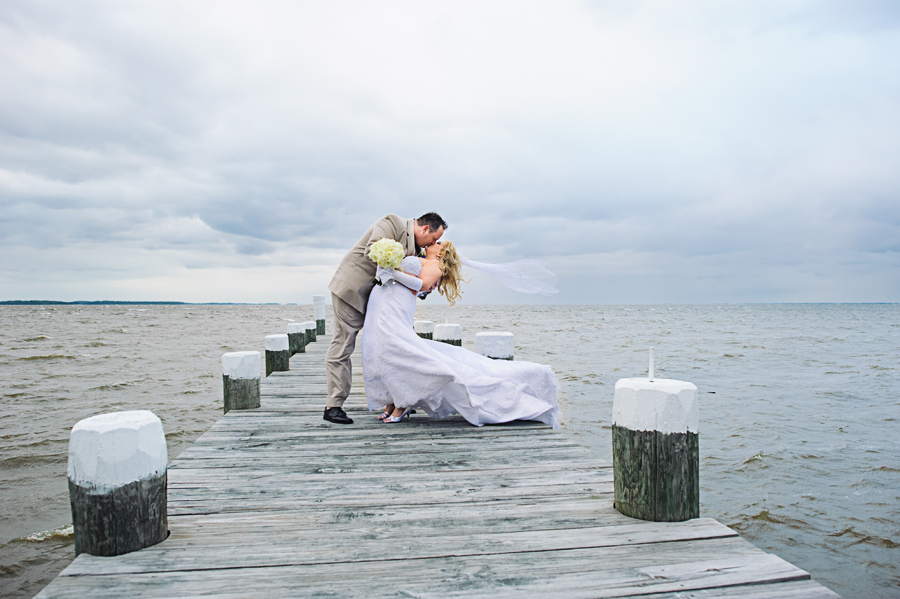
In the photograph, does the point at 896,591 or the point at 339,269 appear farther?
the point at 339,269

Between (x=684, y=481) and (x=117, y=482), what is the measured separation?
8.28 ft

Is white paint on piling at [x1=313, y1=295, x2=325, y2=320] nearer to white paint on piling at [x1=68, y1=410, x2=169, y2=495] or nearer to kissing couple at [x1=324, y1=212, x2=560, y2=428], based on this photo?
kissing couple at [x1=324, y1=212, x2=560, y2=428]

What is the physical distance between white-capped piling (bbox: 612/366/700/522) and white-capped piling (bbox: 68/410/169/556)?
213 centimetres

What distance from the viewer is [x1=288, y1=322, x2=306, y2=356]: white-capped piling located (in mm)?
11609

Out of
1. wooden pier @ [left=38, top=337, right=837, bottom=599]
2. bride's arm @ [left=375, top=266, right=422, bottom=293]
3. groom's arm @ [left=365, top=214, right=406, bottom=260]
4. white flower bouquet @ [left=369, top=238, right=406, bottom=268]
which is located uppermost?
groom's arm @ [left=365, top=214, right=406, bottom=260]

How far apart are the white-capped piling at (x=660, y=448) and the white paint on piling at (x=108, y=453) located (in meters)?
2.11

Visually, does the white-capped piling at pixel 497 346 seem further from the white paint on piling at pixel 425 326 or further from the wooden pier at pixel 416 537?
the white paint on piling at pixel 425 326

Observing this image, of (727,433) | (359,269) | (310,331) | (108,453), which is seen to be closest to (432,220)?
(359,269)

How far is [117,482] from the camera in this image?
2176 mm

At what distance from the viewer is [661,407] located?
2418mm

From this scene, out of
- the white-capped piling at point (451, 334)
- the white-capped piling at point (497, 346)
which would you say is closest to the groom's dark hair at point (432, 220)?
the white-capped piling at point (497, 346)

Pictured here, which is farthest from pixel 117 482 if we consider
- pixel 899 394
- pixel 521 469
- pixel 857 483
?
pixel 899 394

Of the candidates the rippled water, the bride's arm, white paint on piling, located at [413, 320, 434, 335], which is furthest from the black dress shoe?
white paint on piling, located at [413, 320, 434, 335]

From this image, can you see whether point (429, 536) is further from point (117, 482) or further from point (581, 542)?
point (117, 482)
